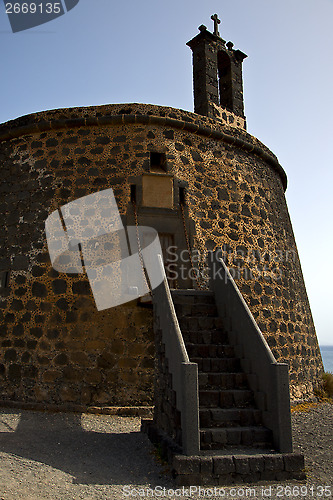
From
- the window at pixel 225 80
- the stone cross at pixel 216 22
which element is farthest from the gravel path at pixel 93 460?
the stone cross at pixel 216 22

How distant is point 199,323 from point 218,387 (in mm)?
1032

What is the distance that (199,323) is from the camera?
585cm

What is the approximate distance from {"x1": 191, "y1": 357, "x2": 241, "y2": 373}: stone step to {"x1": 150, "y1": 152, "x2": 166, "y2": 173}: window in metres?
3.91

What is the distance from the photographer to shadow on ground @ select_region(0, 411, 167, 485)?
4.16 m

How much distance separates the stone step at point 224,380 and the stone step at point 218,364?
13 cm

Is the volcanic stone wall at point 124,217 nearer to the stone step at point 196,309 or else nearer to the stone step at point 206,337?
the stone step at point 196,309

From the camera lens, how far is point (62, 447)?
194 inches

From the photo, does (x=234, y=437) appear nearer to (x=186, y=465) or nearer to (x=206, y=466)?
(x=206, y=466)

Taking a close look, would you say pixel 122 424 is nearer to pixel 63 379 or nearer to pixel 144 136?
pixel 63 379

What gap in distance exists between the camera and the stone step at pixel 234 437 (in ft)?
14.1

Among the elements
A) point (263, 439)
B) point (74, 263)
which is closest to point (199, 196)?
point (74, 263)

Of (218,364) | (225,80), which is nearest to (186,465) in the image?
(218,364)

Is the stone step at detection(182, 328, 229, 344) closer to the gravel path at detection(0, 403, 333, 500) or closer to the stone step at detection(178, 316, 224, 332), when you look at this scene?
the stone step at detection(178, 316, 224, 332)

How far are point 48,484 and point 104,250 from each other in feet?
13.3
